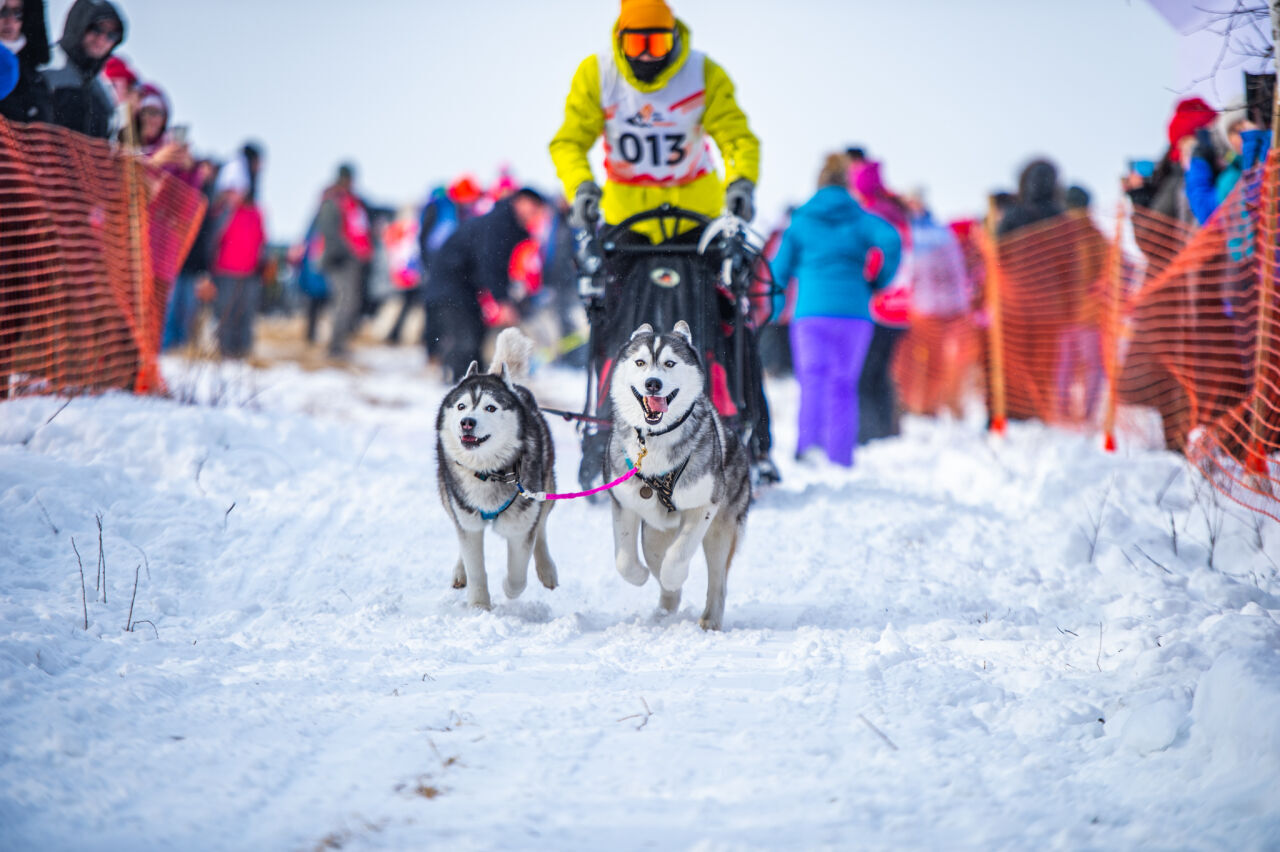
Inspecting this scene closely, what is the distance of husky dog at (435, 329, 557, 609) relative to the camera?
10.2ft

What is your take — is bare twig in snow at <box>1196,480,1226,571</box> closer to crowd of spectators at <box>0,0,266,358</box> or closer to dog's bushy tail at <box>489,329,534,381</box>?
dog's bushy tail at <box>489,329,534,381</box>

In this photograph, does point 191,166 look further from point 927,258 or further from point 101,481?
point 927,258

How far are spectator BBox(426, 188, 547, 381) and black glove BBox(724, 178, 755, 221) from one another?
3250 mm

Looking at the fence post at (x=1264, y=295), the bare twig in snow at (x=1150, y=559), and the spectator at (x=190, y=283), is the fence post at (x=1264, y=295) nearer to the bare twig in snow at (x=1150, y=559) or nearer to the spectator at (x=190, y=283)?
the bare twig in snow at (x=1150, y=559)

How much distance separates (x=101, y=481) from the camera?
3.74 metres

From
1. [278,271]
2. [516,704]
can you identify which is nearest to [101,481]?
[516,704]

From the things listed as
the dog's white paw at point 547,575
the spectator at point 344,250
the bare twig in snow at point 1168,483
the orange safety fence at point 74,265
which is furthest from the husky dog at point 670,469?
the spectator at point 344,250

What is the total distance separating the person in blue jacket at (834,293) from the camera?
5934 mm

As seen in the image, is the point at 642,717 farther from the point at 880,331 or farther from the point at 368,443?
the point at 880,331

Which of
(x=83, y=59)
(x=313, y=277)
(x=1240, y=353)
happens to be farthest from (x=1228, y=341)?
(x=313, y=277)

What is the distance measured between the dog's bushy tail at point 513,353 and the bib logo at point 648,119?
49.1 inches

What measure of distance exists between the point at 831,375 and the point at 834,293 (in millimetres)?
539

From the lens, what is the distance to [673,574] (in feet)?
9.96

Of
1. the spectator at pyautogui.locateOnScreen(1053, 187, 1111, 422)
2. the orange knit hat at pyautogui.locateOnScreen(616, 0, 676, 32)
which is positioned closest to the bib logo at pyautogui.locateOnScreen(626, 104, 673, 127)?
the orange knit hat at pyautogui.locateOnScreen(616, 0, 676, 32)
